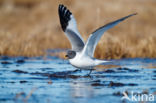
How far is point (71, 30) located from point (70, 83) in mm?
1913

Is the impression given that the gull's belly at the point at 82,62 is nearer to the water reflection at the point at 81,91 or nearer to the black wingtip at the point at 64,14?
the water reflection at the point at 81,91

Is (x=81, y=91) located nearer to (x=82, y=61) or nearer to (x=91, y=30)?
(x=82, y=61)

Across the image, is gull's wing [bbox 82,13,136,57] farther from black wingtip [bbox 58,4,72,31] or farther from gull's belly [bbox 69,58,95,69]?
black wingtip [bbox 58,4,72,31]

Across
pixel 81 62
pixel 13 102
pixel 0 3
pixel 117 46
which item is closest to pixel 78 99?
pixel 13 102

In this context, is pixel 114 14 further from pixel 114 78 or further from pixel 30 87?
pixel 30 87

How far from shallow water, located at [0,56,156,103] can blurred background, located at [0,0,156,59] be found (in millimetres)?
999

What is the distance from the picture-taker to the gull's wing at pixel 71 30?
1021 centimetres

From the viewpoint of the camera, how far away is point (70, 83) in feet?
30.0

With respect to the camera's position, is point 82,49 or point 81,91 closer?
point 81,91

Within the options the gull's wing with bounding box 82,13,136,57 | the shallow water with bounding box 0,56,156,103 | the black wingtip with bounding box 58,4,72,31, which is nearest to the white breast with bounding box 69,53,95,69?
the gull's wing with bounding box 82,13,136,57

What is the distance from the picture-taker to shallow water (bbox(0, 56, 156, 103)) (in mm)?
7332

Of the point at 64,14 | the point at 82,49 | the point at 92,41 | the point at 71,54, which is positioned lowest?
the point at 71,54

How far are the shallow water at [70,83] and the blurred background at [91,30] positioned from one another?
100 cm

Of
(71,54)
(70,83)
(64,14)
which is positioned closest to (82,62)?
(71,54)
